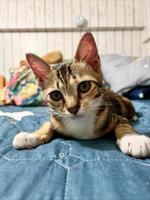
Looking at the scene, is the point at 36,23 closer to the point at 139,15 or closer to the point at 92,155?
the point at 139,15

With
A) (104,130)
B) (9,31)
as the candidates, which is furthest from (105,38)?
(104,130)

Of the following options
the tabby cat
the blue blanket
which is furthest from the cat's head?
the blue blanket

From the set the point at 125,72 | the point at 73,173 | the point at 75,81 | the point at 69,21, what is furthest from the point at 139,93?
the point at 73,173

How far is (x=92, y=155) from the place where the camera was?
2.36 feet

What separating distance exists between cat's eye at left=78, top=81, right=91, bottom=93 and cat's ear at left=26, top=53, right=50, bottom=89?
0.14 metres

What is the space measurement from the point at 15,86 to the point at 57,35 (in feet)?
2.53

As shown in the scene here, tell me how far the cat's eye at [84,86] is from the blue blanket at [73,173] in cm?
15

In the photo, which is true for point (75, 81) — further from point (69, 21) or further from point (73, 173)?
point (69, 21)

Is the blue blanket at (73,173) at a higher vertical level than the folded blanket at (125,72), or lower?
lower

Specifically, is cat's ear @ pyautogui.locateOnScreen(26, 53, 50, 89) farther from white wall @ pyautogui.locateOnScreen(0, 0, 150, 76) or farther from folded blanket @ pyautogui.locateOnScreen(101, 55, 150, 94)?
white wall @ pyautogui.locateOnScreen(0, 0, 150, 76)

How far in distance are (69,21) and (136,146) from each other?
2.08 m

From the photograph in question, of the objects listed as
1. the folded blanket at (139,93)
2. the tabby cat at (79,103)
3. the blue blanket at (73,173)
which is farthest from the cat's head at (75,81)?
the folded blanket at (139,93)

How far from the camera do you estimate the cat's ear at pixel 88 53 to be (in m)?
0.86

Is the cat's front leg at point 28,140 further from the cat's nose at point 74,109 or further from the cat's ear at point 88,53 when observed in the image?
the cat's ear at point 88,53
